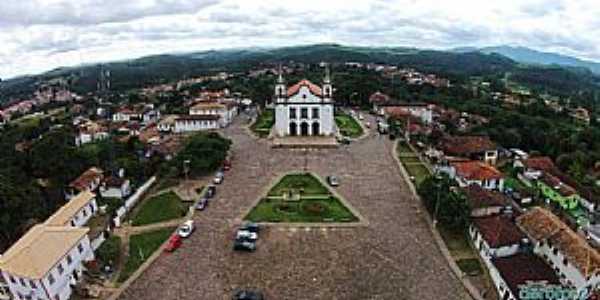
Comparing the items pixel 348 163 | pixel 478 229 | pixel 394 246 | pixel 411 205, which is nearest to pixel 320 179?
pixel 348 163

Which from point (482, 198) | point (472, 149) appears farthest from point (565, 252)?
point (472, 149)

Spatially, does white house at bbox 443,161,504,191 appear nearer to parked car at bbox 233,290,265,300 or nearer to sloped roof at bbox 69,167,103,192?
parked car at bbox 233,290,265,300

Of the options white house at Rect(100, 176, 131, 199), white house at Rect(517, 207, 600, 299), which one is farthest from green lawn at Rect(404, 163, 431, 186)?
white house at Rect(100, 176, 131, 199)

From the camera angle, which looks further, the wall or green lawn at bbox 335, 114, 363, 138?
green lawn at bbox 335, 114, 363, 138

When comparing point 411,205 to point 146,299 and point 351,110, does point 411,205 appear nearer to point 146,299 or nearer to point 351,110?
point 146,299

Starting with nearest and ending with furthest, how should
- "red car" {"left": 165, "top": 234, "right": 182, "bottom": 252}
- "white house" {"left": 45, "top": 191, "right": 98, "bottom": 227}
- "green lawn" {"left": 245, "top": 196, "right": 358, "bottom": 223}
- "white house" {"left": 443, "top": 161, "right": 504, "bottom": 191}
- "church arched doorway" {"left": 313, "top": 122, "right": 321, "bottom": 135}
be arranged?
"red car" {"left": 165, "top": 234, "right": 182, "bottom": 252} < "white house" {"left": 45, "top": 191, "right": 98, "bottom": 227} < "green lawn" {"left": 245, "top": 196, "right": 358, "bottom": 223} < "white house" {"left": 443, "top": 161, "right": 504, "bottom": 191} < "church arched doorway" {"left": 313, "top": 122, "right": 321, "bottom": 135}

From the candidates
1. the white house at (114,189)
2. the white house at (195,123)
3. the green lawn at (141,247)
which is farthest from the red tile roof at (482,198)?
the white house at (195,123)

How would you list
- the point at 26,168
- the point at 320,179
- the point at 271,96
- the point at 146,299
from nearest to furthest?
the point at 146,299 < the point at 320,179 < the point at 26,168 < the point at 271,96
